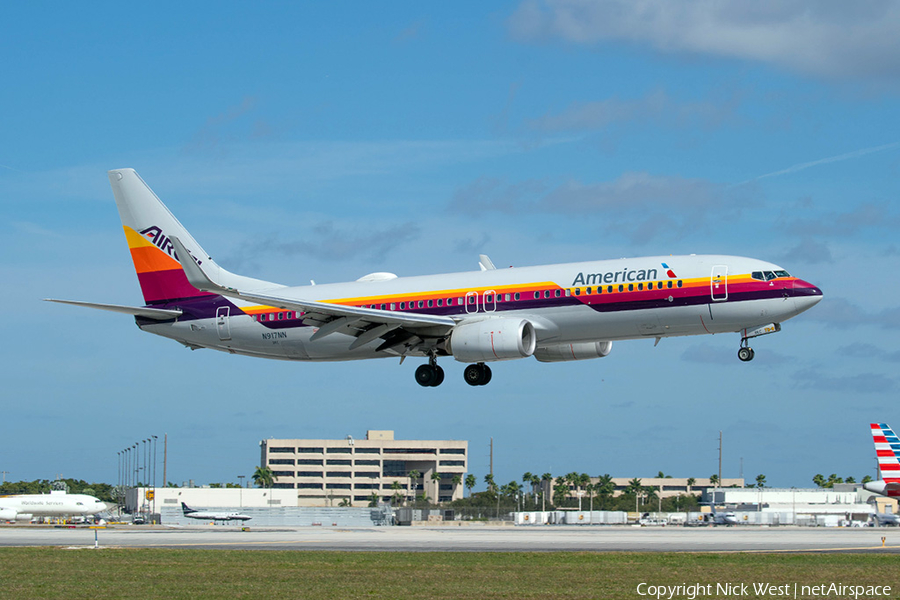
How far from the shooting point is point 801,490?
150 metres

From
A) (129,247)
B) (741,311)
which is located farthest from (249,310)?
(741,311)

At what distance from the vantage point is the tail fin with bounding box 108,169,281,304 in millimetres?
58844

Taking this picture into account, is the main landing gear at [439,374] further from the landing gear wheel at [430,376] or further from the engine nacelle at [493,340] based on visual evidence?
the engine nacelle at [493,340]

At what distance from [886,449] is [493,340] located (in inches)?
1634

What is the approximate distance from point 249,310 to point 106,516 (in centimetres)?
9298

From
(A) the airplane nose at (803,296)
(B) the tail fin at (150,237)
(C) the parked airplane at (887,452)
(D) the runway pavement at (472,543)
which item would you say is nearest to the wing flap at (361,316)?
(D) the runway pavement at (472,543)

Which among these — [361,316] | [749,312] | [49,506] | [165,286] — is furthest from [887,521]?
[49,506]

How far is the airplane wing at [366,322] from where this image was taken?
48.2 metres

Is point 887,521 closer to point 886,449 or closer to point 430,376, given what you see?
point 886,449

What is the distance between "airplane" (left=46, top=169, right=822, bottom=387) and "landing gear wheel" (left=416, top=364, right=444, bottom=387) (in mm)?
58

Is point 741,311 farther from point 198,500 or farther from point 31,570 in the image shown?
point 198,500

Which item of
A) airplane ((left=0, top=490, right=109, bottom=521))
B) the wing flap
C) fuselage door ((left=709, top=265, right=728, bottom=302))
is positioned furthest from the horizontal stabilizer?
airplane ((left=0, top=490, right=109, bottom=521))

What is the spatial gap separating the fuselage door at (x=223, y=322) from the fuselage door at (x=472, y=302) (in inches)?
546

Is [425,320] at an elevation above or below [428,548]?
above
